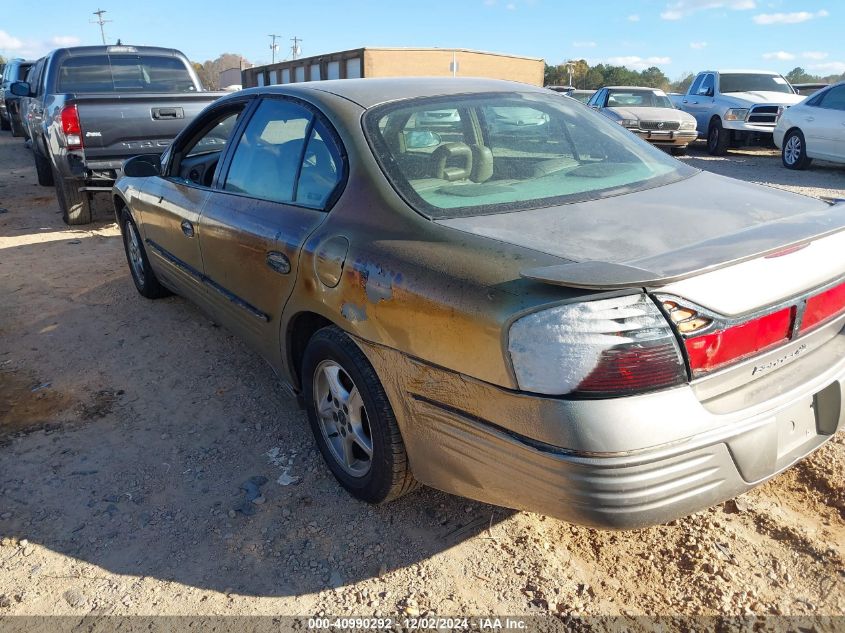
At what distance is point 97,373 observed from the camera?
407 centimetres

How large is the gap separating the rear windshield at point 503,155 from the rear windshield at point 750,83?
1370cm

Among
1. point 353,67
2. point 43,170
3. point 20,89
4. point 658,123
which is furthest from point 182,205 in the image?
point 353,67

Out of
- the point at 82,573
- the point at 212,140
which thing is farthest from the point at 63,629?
the point at 212,140

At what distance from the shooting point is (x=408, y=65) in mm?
27812

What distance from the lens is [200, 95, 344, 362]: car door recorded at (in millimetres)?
2783

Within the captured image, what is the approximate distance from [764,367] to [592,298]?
0.65 metres

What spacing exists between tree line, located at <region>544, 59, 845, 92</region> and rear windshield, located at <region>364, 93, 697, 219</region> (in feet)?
179

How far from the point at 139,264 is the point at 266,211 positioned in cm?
282

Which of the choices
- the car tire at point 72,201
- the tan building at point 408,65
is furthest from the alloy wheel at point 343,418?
the tan building at point 408,65

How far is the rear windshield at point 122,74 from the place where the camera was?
8.35 meters

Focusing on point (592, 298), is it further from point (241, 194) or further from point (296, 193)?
point (241, 194)

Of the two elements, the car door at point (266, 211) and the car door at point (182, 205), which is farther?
the car door at point (182, 205)

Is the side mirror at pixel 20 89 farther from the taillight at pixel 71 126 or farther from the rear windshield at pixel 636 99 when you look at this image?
the rear windshield at pixel 636 99

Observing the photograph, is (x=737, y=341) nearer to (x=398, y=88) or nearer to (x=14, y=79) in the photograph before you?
(x=398, y=88)
